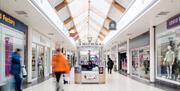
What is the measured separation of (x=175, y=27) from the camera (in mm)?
11734

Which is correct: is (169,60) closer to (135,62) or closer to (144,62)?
(144,62)

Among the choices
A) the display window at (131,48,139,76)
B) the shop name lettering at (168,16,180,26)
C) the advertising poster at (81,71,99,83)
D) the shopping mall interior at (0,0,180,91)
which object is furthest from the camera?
the display window at (131,48,139,76)

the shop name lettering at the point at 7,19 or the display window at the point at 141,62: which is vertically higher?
the shop name lettering at the point at 7,19

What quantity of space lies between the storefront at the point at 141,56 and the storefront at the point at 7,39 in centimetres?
738

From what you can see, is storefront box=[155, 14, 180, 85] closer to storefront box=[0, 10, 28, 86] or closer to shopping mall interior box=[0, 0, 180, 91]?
shopping mall interior box=[0, 0, 180, 91]

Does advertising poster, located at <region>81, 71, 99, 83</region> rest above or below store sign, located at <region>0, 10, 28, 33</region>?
below

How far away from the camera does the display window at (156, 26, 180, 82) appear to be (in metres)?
11.8

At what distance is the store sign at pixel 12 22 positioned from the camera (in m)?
10.5

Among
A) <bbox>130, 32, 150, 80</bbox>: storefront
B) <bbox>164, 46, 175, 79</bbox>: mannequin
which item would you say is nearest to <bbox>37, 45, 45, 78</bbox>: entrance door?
<bbox>130, 32, 150, 80</bbox>: storefront

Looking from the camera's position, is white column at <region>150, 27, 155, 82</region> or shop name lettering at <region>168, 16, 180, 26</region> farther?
white column at <region>150, 27, 155, 82</region>

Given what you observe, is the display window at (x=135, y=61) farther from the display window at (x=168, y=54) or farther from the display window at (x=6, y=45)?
the display window at (x=6, y=45)

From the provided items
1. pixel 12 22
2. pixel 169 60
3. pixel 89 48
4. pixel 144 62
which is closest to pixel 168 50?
pixel 169 60

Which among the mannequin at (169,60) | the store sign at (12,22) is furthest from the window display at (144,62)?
the store sign at (12,22)

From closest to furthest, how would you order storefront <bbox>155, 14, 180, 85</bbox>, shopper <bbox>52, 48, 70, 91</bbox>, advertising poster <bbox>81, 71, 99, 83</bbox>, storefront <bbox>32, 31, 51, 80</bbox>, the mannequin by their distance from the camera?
shopper <bbox>52, 48, 70, 91</bbox> < storefront <bbox>155, 14, 180, 85</bbox> < the mannequin < advertising poster <bbox>81, 71, 99, 83</bbox> < storefront <bbox>32, 31, 51, 80</bbox>
